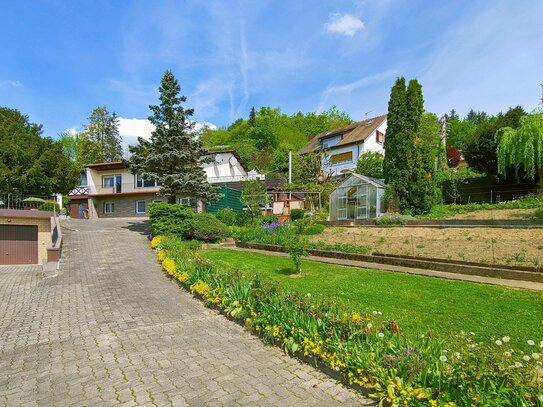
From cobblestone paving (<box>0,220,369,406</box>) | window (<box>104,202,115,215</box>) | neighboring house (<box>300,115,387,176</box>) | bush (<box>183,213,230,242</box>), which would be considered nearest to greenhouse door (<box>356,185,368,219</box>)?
bush (<box>183,213,230,242</box>)

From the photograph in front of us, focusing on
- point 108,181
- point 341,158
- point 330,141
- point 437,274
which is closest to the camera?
point 437,274

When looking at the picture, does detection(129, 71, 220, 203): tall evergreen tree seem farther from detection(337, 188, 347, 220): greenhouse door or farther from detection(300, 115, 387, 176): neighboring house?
detection(300, 115, 387, 176): neighboring house

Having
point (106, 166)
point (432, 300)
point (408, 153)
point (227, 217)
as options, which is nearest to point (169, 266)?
point (432, 300)

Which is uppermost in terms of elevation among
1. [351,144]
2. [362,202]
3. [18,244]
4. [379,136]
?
[379,136]

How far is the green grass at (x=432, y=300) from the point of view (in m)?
6.11

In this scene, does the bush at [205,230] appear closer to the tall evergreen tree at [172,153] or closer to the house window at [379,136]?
the tall evergreen tree at [172,153]

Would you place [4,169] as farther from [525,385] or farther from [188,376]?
[525,385]

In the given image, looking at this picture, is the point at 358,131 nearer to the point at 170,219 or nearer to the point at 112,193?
the point at 112,193

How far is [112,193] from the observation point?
36281 mm

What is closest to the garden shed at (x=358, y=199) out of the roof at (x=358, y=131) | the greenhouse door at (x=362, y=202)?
the greenhouse door at (x=362, y=202)

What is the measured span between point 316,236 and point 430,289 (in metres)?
10.5

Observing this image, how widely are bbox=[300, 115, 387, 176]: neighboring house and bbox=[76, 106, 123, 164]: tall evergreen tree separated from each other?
129 feet

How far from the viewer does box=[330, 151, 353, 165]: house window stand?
44044mm

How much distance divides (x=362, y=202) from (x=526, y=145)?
1075 centimetres
